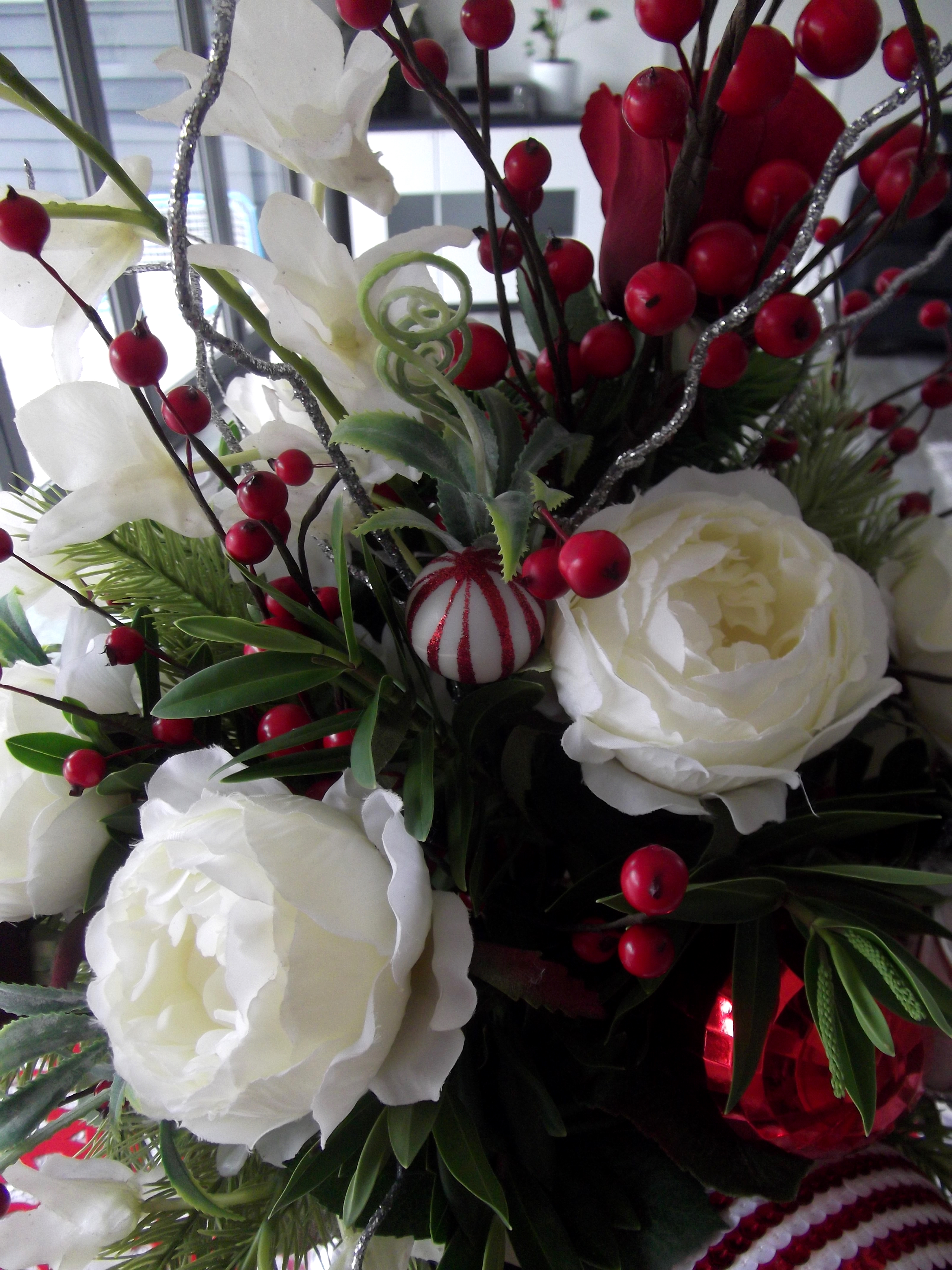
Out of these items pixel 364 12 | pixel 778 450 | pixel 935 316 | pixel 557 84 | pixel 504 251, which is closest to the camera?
pixel 364 12

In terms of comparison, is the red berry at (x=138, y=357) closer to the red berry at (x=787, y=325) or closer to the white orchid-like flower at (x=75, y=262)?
the white orchid-like flower at (x=75, y=262)

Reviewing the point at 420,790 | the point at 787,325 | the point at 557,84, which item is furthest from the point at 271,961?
the point at 557,84

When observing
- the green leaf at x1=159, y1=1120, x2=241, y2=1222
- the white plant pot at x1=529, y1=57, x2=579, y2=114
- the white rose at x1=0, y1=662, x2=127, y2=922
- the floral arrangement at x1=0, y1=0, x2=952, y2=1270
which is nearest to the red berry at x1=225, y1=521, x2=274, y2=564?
the floral arrangement at x1=0, y1=0, x2=952, y2=1270

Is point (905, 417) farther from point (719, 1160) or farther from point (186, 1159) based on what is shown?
point (186, 1159)

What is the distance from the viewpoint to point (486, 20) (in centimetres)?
29

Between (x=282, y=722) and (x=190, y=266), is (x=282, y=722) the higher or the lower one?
the lower one

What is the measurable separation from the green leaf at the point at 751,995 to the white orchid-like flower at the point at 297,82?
31 cm

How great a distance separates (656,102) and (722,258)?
55 millimetres

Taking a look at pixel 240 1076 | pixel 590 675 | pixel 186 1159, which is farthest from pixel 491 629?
pixel 186 1159

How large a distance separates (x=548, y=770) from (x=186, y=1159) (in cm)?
23

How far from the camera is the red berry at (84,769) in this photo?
32 centimetres

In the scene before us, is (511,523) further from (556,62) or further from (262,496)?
(556,62)

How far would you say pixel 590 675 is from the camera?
0.31m

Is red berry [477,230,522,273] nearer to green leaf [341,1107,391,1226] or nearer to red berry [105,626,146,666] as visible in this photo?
red berry [105,626,146,666]
